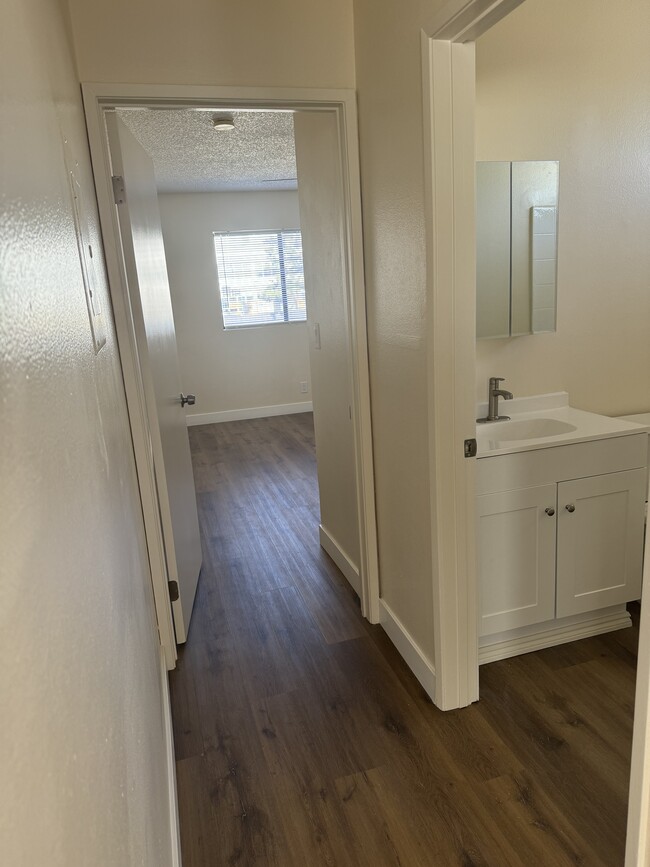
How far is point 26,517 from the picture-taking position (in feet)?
1.56

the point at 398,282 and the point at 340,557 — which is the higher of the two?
the point at 398,282

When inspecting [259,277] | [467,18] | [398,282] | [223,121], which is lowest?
[398,282]

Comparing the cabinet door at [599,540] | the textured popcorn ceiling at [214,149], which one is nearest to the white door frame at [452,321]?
the cabinet door at [599,540]

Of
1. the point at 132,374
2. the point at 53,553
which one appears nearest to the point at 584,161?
the point at 132,374

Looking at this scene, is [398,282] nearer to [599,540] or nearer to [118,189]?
[118,189]

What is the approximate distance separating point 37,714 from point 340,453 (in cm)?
249

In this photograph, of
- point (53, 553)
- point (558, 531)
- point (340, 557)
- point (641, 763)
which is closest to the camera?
point (53, 553)

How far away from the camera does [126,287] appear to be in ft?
7.05

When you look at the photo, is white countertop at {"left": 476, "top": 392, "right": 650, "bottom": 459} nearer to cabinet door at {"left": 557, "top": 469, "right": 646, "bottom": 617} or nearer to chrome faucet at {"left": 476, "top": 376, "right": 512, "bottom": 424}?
chrome faucet at {"left": 476, "top": 376, "right": 512, "bottom": 424}

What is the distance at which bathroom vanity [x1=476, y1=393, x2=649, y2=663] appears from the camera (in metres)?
2.17

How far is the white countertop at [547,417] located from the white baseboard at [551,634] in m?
0.74

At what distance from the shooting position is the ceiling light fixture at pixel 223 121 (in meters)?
3.44

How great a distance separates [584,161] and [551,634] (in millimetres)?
1952

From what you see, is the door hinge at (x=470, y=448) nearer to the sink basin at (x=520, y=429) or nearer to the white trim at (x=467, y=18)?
the sink basin at (x=520, y=429)
